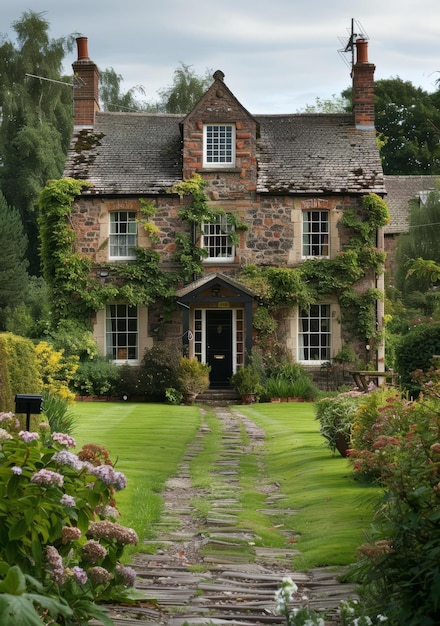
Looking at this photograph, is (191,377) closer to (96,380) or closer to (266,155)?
(96,380)

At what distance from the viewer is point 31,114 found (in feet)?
158

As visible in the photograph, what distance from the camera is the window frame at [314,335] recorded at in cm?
2933

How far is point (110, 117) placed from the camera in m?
32.1

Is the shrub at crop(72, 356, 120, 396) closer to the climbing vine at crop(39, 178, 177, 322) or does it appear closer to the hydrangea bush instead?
the climbing vine at crop(39, 178, 177, 322)

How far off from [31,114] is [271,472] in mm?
37851

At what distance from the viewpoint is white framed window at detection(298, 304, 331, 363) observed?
29.3 m

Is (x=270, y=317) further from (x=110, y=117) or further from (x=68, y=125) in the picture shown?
(x=68, y=125)

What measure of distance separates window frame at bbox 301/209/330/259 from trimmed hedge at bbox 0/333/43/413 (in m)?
16.9

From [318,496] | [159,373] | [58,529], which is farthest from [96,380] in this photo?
[58,529]

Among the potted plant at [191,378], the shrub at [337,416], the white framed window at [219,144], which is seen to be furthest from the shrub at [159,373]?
the shrub at [337,416]

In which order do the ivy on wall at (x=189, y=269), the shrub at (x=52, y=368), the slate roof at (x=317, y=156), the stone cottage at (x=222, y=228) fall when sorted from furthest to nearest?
the slate roof at (x=317, y=156) → the stone cottage at (x=222, y=228) → the ivy on wall at (x=189, y=269) → the shrub at (x=52, y=368)

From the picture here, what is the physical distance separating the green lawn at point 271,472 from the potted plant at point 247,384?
363 cm

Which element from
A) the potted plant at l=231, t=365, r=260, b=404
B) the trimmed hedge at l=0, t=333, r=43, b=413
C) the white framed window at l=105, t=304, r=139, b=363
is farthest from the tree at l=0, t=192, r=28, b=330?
the trimmed hedge at l=0, t=333, r=43, b=413

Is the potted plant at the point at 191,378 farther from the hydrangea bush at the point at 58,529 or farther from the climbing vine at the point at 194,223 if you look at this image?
the hydrangea bush at the point at 58,529
